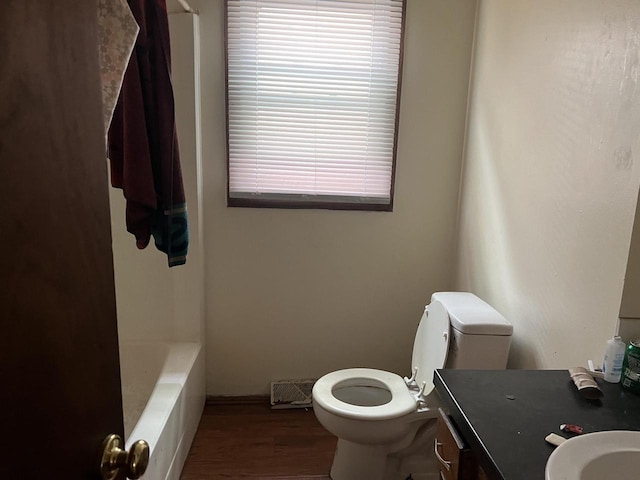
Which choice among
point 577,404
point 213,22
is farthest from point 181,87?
point 577,404

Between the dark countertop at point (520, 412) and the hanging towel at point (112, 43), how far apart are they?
1034 mm

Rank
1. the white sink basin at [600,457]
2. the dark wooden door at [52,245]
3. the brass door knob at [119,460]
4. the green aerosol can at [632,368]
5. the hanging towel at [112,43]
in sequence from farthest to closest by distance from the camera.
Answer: the green aerosol can at [632,368]
the hanging towel at [112,43]
the white sink basin at [600,457]
the brass door knob at [119,460]
the dark wooden door at [52,245]

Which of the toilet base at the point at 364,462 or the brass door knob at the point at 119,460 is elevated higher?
the brass door knob at the point at 119,460

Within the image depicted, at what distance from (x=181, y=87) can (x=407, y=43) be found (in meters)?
1.09

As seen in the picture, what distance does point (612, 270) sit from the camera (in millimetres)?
1237

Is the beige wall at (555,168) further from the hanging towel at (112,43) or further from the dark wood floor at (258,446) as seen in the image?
the hanging towel at (112,43)

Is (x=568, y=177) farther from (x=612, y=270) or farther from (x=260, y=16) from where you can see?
(x=260, y=16)

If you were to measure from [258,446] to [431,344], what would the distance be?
0.96 meters

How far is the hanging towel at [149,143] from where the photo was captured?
4.33 feet

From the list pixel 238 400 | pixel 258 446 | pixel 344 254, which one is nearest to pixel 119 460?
pixel 258 446

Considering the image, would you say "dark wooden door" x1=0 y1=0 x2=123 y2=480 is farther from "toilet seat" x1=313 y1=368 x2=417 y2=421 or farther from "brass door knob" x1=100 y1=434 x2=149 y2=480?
"toilet seat" x1=313 y1=368 x2=417 y2=421

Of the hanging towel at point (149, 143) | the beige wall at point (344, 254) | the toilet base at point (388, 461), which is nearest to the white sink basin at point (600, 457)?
the toilet base at point (388, 461)

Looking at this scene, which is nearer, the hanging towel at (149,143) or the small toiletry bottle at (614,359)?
the small toiletry bottle at (614,359)

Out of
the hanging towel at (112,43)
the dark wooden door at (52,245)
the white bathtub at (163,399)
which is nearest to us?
the dark wooden door at (52,245)
